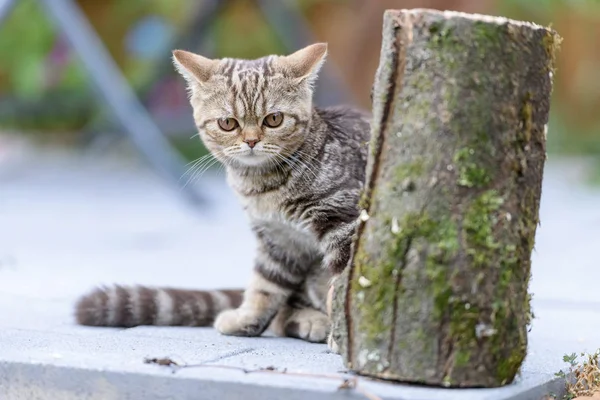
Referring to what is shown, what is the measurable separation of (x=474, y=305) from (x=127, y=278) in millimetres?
2474

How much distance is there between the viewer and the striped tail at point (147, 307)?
3129 mm

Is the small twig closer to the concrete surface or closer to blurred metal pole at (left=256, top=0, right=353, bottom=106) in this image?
the concrete surface

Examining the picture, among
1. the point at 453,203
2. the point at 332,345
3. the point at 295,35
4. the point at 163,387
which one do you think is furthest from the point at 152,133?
the point at 453,203

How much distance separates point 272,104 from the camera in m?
3.02

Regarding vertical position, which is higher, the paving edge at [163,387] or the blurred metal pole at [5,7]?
the blurred metal pole at [5,7]

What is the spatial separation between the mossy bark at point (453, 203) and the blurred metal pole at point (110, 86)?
3940 millimetres

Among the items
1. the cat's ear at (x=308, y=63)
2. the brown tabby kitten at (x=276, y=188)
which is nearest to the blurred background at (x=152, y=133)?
the brown tabby kitten at (x=276, y=188)

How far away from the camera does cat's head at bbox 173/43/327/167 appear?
3.02m

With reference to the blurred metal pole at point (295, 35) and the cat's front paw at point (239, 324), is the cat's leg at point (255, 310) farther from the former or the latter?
the blurred metal pole at point (295, 35)

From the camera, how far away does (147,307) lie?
126 inches

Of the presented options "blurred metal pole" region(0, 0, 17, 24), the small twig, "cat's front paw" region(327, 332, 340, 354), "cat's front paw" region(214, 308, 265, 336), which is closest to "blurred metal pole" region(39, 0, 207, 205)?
"blurred metal pole" region(0, 0, 17, 24)

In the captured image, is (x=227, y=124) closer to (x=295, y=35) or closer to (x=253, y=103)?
(x=253, y=103)

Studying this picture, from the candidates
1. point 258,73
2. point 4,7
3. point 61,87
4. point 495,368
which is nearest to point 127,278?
point 258,73

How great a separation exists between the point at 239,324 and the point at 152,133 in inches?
126
